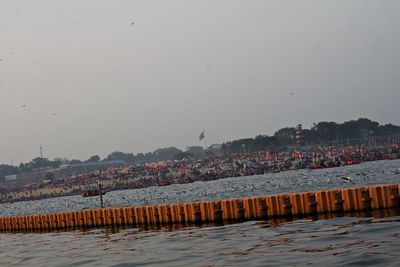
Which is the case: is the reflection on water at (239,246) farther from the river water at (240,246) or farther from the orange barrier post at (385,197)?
the orange barrier post at (385,197)

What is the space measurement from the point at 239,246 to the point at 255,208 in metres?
11.7

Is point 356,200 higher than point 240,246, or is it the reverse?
point 356,200

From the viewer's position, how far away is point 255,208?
122 feet

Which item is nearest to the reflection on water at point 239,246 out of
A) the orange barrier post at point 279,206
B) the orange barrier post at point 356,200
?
the orange barrier post at point 279,206

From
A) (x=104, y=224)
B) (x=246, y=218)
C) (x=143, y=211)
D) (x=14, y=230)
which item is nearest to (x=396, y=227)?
(x=246, y=218)

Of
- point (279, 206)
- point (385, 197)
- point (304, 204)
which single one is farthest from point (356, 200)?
point (279, 206)

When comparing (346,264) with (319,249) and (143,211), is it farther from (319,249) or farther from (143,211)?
(143,211)

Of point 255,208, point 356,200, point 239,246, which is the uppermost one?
point 356,200

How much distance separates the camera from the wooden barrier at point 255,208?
3359 cm

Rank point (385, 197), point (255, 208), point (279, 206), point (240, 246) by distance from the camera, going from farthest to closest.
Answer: point (255, 208)
point (279, 206)
point (385, 197)
point (240, 246)

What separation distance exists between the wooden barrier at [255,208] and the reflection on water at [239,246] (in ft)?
7.31

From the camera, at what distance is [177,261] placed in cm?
2328

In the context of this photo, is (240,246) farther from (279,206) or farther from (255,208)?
(255,208)

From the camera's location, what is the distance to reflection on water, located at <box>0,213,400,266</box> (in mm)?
21062
